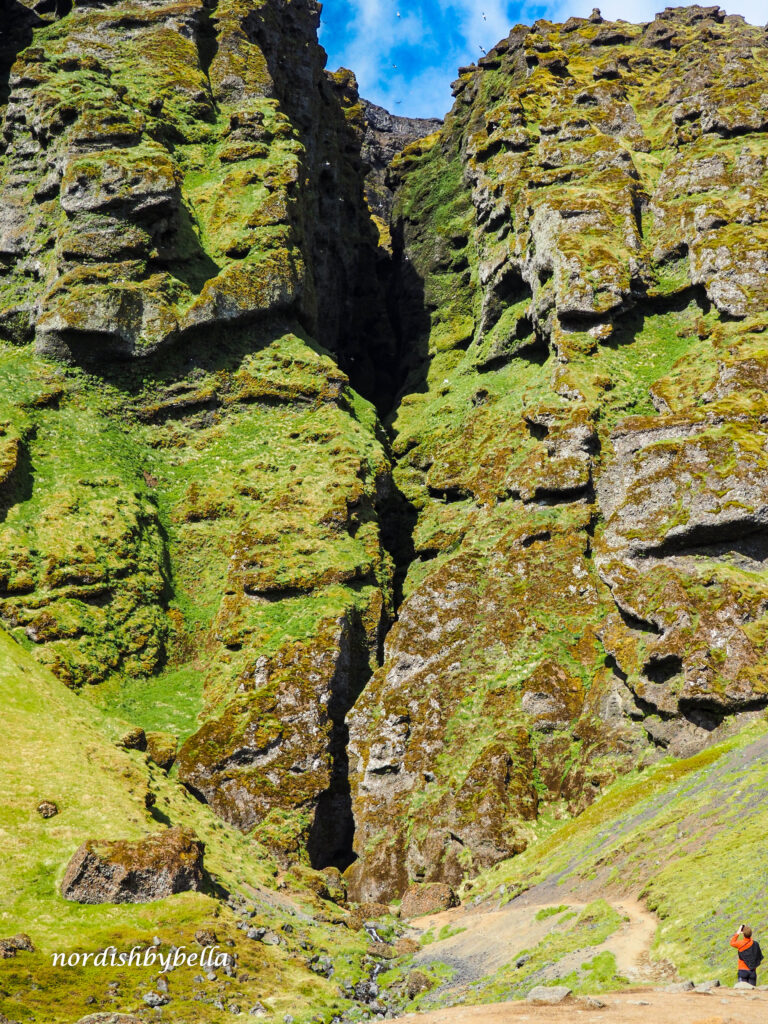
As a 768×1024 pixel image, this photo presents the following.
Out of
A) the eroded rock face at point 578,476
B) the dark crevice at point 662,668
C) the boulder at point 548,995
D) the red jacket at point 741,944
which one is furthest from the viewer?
the eroded rock face at point 578,476

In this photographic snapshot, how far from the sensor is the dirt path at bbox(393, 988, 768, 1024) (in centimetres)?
1762

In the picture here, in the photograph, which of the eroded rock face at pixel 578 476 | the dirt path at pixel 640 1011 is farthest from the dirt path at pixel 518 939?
the eroded rock face at pixel 578 476

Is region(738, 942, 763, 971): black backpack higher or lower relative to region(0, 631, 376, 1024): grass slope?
lower

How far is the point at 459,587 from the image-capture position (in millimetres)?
61906

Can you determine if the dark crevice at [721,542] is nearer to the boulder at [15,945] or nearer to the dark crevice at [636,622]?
the dark crevice at [636,622]

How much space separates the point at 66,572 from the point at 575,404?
4399 centimetres

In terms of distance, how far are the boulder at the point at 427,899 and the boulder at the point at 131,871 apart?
1426 centimetres

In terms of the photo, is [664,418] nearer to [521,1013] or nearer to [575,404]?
[575,404]

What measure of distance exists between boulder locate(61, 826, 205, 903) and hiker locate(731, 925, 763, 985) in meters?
22.8

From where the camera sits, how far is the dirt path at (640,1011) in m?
17.6

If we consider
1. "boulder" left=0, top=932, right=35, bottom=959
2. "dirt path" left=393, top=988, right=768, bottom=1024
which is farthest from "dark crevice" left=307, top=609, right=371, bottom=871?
"dirt path" left=393, top=988, right=768, bottom=1024

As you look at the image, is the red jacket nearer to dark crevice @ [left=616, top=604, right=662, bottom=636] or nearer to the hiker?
the hiker

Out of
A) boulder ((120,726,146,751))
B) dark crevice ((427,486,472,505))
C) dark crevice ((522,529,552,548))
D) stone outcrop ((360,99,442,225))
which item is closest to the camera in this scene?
boulder ((120,726,146,751))

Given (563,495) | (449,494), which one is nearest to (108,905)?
(563,495)
